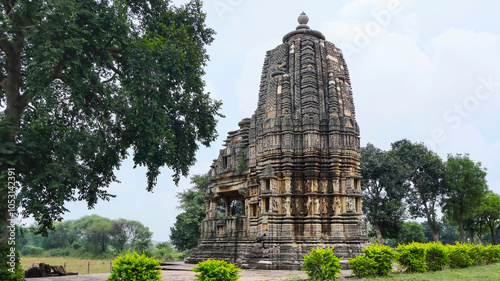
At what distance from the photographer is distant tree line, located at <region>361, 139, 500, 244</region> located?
29.1 metres

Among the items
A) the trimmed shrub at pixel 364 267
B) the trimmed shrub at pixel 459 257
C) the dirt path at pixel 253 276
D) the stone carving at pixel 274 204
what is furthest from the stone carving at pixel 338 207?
the trimmed shrub at pixel 459 257

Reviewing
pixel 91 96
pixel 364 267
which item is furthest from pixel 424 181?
pixel 91 96

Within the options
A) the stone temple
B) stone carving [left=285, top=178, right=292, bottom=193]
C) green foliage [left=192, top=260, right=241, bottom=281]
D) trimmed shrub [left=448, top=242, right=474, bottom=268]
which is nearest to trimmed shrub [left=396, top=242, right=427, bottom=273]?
trimmed shrub [left=448, top=242, right=474, bottom=268]

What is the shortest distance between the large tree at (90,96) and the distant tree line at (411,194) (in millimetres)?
18653

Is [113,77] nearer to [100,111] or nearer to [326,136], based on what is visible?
[100,111]

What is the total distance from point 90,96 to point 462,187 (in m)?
29.5

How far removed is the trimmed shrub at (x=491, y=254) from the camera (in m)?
15.5

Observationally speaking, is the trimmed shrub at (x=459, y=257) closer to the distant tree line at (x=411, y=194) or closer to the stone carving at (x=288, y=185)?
the stone carving at (x=288, y=185)

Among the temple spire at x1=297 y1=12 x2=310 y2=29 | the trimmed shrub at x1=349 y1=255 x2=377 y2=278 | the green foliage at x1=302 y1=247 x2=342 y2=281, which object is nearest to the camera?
the green foliage at x1=302 y1=247 x2=342 y2=281

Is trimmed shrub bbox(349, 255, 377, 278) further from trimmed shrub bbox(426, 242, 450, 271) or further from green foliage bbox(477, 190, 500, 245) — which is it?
green foliage bbox(477, 190, 500, 245)

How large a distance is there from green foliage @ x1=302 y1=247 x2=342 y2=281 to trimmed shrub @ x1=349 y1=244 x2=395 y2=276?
1.25 metres

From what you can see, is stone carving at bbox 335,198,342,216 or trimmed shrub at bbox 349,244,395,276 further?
stone carving at bbox 335,198,342,216

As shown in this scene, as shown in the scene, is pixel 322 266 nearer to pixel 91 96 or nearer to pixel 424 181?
pixel 91 96

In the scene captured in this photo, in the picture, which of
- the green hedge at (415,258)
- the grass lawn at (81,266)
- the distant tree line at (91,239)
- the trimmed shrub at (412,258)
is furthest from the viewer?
the distant tree line at (91,239)
